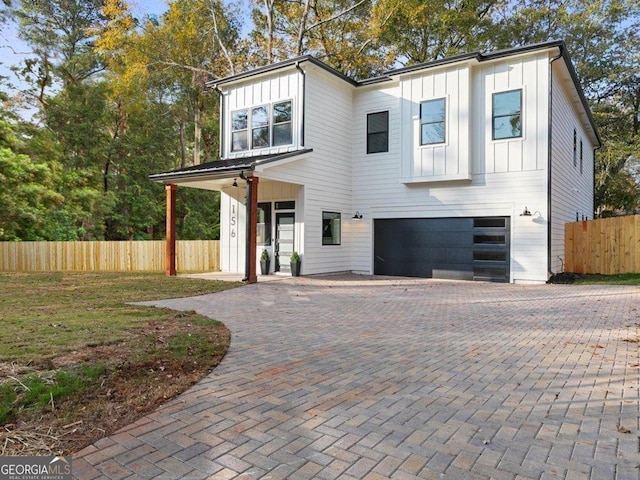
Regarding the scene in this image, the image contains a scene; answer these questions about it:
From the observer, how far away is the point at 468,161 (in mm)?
12273

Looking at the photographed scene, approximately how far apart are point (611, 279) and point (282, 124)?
11.1 meters

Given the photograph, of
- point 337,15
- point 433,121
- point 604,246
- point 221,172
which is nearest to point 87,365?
point 221,172

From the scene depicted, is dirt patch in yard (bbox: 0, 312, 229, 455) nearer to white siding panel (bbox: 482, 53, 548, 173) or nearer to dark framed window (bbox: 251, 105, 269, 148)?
dark framed window (bbox: 251, 105, 269, 148)

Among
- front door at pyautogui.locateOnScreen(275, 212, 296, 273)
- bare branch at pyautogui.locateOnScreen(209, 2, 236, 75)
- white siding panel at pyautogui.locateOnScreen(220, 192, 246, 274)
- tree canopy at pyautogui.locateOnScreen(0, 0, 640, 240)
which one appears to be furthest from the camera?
bare branch at pyautogui.locateOnScreen(209, 2, 236, 75)

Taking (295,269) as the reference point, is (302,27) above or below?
above

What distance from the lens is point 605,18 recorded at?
20.9 meters

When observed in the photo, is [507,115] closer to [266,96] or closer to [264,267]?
[266,96]

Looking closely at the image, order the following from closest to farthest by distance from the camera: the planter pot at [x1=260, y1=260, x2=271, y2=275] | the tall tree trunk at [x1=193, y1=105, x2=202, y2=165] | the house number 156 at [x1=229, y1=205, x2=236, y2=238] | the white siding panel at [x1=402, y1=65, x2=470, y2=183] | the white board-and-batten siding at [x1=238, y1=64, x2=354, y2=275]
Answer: the white siding panel at [x1=402, y1=65, x2=470, y2=183] → the white board-and-batten siding at [x1=238, y1=64, x2=354, y2=275] → the planter pot at [x1=260, y1=260, x2=271, y2=275] → the house number 156 at [x1=229, y1=205, x2=236, y2=238] → the tall tree trunk at [x1=193, y1=105, x2=202, y2=165]

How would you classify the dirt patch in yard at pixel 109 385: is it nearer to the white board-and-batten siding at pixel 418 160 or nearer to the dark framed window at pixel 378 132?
the white board-and-batten siding at pixel 418 160

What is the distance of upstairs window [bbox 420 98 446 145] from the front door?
194 inches

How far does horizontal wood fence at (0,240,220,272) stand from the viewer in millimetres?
16312

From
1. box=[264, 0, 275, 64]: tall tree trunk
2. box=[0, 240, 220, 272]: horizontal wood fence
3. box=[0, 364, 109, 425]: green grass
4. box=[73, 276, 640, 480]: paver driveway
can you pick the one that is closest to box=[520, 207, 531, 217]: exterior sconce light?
box=[73, 276, 640, 480]: paver driveway

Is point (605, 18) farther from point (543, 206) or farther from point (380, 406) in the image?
point (380, 406)

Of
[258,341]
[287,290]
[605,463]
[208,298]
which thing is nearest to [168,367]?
[258,341]
